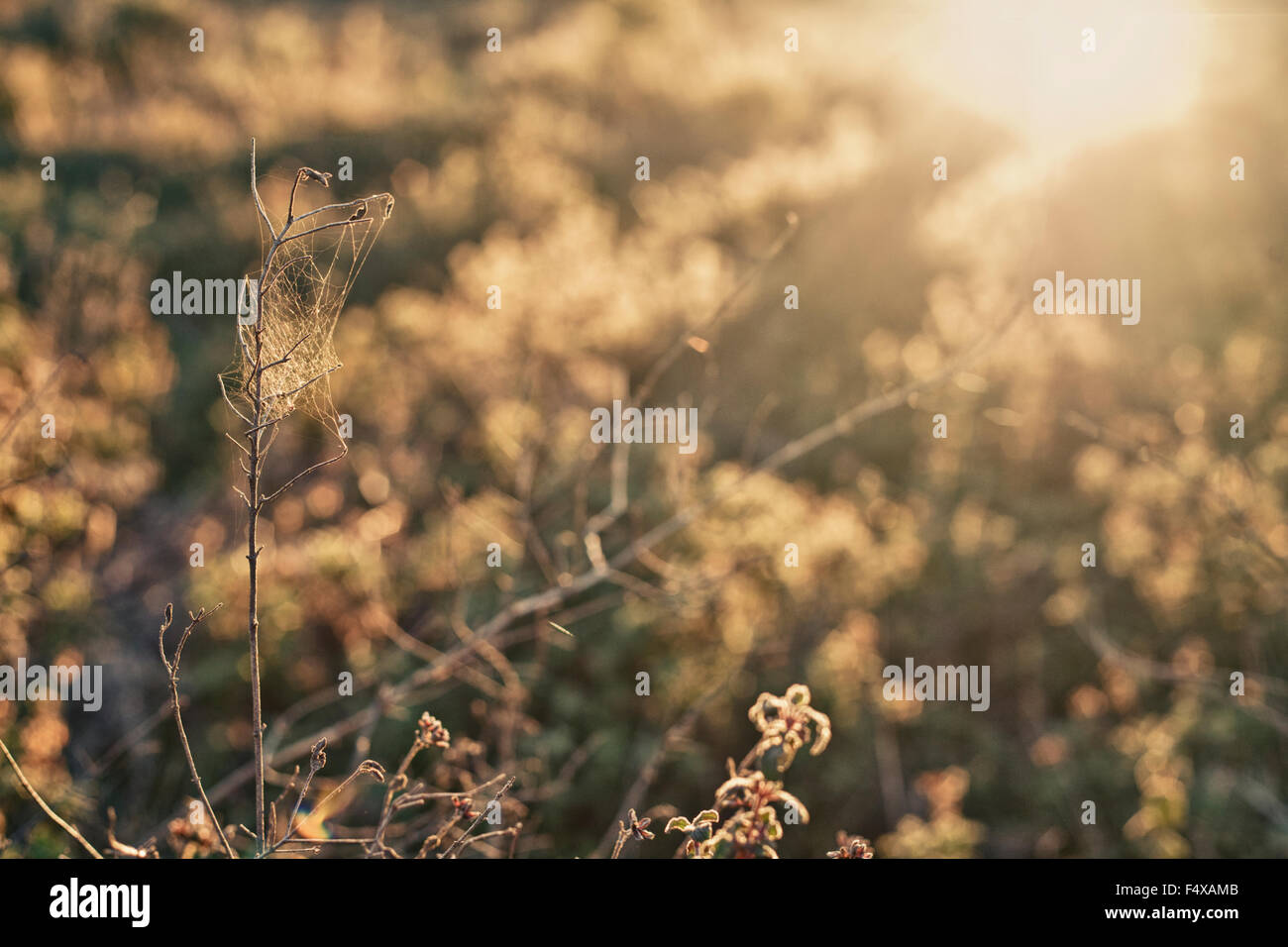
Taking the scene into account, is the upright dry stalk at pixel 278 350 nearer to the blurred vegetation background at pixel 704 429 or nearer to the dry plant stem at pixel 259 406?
the dry plant stem at pixel 259 406

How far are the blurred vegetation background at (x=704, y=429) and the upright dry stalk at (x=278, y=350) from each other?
1045mm

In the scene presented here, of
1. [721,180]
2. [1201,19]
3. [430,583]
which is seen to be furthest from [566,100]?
[430,583]

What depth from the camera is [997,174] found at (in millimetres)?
7719

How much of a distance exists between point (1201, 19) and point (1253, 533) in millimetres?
8620

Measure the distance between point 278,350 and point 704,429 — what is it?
486 centimetres

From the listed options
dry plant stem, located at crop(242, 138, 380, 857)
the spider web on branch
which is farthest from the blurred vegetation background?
the spider web on branch

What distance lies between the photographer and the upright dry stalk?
1447mm

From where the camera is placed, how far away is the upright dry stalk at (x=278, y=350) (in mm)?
1447

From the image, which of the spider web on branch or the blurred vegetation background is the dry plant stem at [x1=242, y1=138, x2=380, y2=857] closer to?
the spider web on branch

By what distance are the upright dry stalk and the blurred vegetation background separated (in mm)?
1045

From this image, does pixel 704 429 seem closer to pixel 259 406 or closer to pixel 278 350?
pixel 278 350

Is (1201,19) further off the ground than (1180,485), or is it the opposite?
(1201,19)

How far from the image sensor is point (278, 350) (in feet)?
→ 5.38
